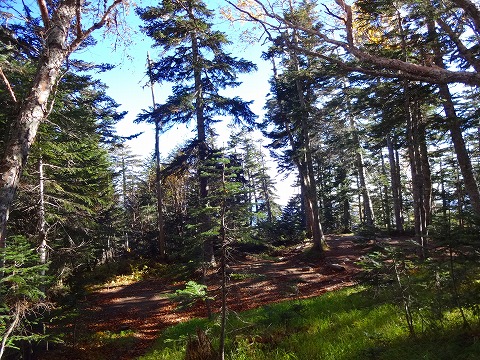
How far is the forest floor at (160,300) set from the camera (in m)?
9.16

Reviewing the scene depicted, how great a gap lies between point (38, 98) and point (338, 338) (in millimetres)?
6980

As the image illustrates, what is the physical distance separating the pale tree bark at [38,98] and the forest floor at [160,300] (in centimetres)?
436

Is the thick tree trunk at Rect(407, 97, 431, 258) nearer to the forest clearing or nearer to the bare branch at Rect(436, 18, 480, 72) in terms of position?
the forest clearing

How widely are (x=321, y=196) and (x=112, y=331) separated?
26782 mm

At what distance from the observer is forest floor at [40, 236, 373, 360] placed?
916cm

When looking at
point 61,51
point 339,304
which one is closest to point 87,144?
point 61,51

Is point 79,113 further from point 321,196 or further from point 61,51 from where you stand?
point 321,196

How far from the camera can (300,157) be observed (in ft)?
66.0

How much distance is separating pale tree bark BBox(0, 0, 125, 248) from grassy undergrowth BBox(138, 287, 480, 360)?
10.3ft

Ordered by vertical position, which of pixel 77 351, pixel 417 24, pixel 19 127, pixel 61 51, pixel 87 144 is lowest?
pixel 77 351

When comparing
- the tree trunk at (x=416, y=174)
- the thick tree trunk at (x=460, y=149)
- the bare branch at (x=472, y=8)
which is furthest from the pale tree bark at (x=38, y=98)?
the tree trunk at (x=416, y=174)

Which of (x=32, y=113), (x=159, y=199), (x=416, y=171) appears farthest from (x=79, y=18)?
(x=159, y=199)

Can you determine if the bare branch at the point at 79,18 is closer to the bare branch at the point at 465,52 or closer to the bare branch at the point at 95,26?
the bare branch at the point at 95,26

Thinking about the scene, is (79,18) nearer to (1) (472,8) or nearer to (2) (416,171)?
(1) (472,8)
